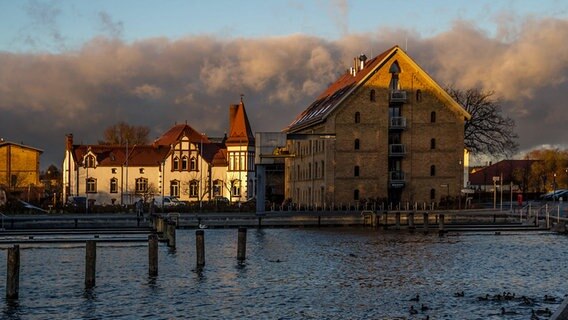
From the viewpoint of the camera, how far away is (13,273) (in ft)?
95.0

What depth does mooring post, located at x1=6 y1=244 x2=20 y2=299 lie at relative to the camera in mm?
28644

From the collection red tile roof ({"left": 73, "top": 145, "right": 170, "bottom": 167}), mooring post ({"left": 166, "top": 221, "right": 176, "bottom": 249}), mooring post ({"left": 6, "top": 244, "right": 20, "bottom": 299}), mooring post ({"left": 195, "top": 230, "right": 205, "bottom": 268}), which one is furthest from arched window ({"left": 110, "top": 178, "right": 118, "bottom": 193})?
mooring post ({"left": 6, "top": 244, "right": 20, "bottom": 299})

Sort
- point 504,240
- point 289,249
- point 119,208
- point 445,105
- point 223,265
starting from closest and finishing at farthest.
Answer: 1. point 223,265
2. point 289,249
3. point 504,240
4. point 119,208
5. point 445,105

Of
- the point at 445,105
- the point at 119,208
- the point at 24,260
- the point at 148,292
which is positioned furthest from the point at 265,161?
the point at 148,292

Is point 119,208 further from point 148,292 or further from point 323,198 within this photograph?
point 148,292

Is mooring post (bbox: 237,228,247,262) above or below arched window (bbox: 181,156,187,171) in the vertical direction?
below

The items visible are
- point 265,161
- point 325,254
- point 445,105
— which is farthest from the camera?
point 445,105

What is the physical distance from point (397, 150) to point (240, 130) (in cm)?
3265

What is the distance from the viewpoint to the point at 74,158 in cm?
11931

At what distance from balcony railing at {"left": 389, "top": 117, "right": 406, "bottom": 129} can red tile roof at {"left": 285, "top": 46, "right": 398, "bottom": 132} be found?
225 inches

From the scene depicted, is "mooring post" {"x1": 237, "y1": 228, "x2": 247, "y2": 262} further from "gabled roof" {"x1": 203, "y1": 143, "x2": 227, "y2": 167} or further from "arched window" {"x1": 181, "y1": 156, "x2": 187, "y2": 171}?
"gabled roof" {"x1": 203, "y1": 143, "x2": 227, "y2": 167}

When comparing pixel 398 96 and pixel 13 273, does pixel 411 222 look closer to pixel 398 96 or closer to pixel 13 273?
pixel 398 96

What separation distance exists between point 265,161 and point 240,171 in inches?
1759

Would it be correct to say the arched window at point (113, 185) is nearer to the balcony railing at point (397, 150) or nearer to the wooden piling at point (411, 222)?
the balcony railing at point (397, 150)
